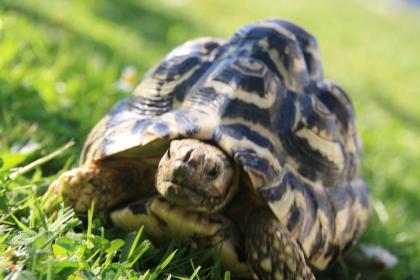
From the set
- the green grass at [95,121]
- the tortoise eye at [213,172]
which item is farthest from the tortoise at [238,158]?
the green grass at [95,121]

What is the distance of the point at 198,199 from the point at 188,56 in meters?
0.74

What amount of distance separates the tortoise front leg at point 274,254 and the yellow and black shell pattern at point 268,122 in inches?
2.5

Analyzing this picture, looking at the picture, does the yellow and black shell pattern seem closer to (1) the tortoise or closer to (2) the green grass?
(1) the tortoise

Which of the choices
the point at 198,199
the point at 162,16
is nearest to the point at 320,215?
the point at 198,199

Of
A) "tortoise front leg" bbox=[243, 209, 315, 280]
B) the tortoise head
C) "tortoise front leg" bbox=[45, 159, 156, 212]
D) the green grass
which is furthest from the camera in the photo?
"tortoise front leg" bbox=[45, 159, 156, 212]

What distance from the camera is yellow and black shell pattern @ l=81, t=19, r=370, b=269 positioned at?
2.21 m

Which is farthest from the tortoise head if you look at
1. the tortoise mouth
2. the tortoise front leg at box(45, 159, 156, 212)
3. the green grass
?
the tortoise front leg at box(45, 159, 156, 212)

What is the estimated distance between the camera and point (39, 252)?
65.8 inches

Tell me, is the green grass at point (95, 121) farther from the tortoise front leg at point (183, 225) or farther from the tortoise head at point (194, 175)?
the tortoise head at point (194, 175)

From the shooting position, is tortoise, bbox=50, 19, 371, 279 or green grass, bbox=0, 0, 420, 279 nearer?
green grass, bbox=0, 0, 420, 279

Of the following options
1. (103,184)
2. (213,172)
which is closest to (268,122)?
(213,172)

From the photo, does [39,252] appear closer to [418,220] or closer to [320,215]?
[320,215]

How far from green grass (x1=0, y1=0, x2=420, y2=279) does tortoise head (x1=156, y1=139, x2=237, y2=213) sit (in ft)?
0.57

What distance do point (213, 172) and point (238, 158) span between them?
11cm
